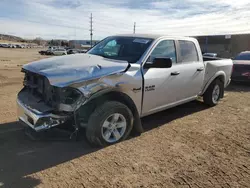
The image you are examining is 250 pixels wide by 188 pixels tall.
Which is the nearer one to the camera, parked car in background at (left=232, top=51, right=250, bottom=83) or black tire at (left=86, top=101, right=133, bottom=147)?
black tire at (left=86, top=101, right=133, bottom=147)

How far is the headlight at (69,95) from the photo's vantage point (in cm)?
330

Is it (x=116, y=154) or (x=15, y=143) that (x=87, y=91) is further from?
(x=15, y=143)

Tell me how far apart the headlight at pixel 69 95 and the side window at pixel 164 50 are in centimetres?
163

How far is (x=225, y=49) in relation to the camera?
5034 centimetres

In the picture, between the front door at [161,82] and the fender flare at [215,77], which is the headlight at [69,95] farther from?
the fender flare at [215,77]

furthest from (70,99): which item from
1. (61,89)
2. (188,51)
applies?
(188,51)

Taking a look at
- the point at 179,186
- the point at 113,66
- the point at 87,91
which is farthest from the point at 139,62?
the point at 179,186

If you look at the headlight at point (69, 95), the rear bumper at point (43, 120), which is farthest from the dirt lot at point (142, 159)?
the headlight at point (69, 95)

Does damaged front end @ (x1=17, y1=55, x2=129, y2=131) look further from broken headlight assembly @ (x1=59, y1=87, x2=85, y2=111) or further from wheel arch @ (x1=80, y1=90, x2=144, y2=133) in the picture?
wheel arch @ (x1=80, y1=90, x2=144, y2=133)

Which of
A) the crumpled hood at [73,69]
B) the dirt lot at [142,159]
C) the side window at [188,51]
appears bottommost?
the dirt lot at [142,159]

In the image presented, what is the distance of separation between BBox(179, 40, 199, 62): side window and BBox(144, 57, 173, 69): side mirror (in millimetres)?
1124

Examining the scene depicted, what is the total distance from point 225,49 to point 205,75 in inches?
1965

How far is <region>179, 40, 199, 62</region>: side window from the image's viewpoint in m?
4.99

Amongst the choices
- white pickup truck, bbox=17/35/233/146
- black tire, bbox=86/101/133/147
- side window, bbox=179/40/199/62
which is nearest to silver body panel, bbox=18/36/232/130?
white pickup truck, bbox=17/35/233/146
